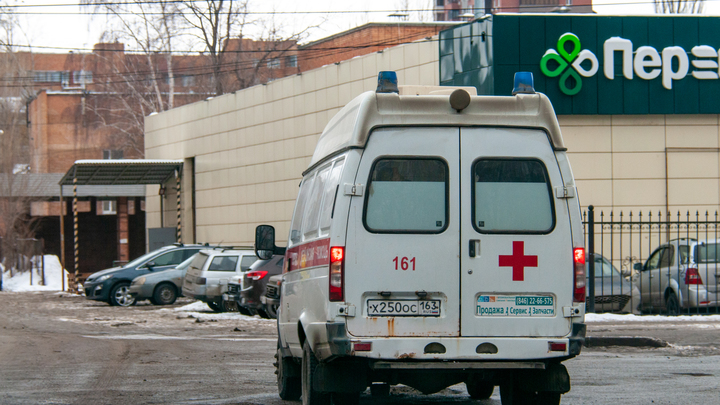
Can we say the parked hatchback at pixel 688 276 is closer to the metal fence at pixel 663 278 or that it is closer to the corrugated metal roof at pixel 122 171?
the metal fence at pixel 663 278

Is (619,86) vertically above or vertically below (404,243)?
above

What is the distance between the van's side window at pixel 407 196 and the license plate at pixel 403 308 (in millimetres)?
473

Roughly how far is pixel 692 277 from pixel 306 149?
14.8 m

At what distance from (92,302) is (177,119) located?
1234 cm

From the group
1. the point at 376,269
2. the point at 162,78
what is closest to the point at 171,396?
the point at 376,269

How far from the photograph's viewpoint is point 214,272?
837 inches

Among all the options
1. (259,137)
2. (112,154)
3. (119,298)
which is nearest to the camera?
(119,298)

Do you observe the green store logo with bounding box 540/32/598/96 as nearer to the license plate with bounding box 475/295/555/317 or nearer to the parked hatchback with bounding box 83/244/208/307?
the parked hatchback with bounding box 83/244/208/307

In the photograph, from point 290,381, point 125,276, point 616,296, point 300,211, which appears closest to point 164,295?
point 125,276

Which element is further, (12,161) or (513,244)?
(12,161)

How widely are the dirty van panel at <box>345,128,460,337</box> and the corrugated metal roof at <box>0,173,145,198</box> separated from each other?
38698mm

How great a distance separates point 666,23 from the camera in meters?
21.2

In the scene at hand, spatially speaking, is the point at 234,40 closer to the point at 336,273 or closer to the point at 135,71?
the point at 135,71

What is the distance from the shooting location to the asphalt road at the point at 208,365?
843cm
